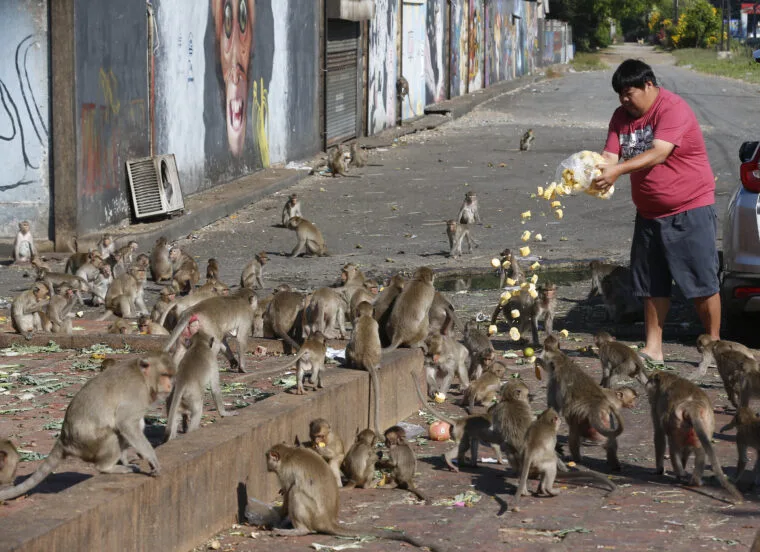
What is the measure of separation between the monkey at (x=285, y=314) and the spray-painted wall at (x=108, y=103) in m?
6.05

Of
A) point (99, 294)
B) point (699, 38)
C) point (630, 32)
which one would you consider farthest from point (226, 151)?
point (630, 32)

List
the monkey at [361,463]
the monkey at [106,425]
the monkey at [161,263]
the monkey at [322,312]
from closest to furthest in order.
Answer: the monkey at [106,425] < the monkey at [361,463] < the monkey at [322,312] < the monkey at [161,263]

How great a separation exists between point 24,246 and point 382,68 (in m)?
20.0

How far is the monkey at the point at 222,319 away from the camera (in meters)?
8.05

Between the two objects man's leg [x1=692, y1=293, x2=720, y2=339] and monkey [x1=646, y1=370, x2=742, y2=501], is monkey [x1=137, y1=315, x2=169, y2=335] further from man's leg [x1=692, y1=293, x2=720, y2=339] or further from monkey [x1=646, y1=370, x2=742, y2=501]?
monkey [x1=646, y1=370, x2=742, y2=501]

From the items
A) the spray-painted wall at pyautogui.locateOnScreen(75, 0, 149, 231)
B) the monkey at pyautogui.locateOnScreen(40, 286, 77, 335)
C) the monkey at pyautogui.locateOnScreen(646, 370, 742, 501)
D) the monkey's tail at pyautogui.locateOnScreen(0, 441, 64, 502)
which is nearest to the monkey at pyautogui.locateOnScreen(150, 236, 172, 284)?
the spray-painted wall at pyautogui.locateOnScreen(75, 0, 149, 231)

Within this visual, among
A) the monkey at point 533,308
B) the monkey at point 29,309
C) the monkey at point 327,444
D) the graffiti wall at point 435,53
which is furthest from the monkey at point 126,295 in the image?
the graffiti wall at point 435,53

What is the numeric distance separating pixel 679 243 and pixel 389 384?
2.73 meters

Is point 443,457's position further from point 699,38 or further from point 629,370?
point 699,38

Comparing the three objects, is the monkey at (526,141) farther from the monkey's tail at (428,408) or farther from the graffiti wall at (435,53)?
the monkey's tail at (428,408)

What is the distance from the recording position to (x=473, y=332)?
10.2 meters

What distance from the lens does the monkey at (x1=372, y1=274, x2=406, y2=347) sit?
9.47m

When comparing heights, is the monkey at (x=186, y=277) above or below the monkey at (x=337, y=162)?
below

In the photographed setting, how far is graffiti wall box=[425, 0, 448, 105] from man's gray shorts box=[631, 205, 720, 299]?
30.7m
